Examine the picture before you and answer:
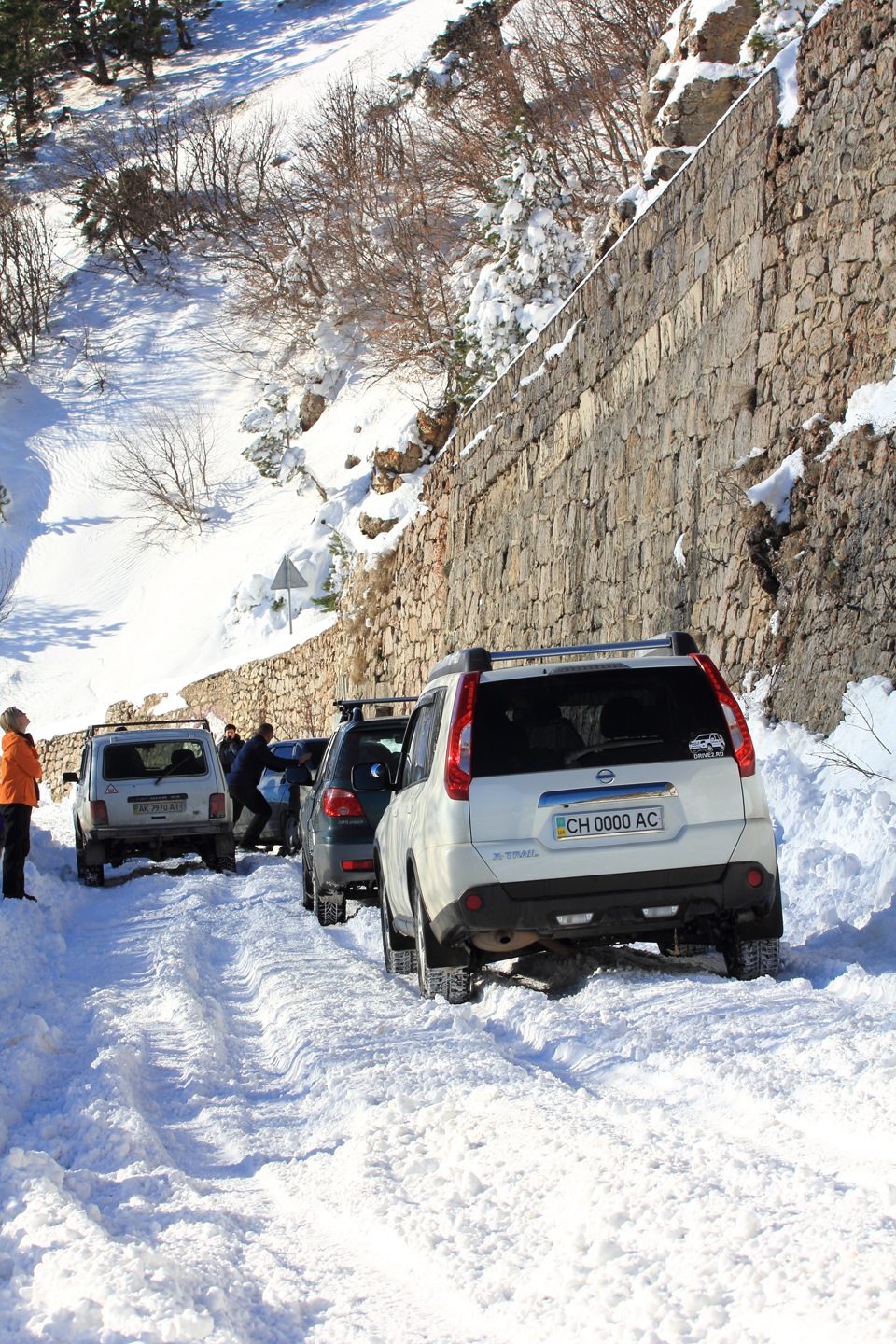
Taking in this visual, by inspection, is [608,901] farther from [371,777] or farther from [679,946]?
[371,777]

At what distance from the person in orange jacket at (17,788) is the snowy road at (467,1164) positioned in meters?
5.57

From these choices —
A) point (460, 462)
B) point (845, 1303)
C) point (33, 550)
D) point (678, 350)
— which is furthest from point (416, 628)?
point (33, 550)

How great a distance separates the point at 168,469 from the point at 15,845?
41943 mm

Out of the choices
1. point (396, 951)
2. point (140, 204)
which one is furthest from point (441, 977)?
point (140, 204)

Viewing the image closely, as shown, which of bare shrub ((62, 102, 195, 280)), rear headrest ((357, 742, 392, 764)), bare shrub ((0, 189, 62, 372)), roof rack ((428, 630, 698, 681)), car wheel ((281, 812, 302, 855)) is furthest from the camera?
bare shrub ((62, 102, 195, 280))

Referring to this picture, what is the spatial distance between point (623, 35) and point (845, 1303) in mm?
35709

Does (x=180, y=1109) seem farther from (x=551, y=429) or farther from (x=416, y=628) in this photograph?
(x=416, y=628)

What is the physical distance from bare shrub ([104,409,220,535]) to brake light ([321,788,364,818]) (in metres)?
39.6

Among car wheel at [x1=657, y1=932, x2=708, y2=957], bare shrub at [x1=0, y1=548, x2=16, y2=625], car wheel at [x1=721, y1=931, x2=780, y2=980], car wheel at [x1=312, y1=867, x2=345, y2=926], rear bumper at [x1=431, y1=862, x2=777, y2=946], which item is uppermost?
rear bumper at [x1=431, y1=862, x2=777, y2=946]

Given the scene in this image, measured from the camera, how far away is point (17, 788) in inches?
501

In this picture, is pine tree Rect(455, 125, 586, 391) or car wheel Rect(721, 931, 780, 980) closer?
car wheel Rect(721, 931, 780, 980)

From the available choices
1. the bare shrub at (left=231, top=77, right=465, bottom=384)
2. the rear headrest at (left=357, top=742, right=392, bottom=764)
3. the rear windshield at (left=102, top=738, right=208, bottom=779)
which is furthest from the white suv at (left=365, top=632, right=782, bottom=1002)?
the bare shrub at (left=231, top=77, right=465, bottom=384)

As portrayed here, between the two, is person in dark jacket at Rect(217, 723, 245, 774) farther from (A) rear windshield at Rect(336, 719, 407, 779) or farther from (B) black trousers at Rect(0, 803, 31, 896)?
(A) rear windshield at Rect(336, 719, 407, 779)

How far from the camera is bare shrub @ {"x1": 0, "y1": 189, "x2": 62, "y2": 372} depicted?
63469mm
